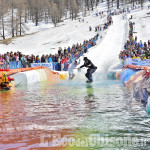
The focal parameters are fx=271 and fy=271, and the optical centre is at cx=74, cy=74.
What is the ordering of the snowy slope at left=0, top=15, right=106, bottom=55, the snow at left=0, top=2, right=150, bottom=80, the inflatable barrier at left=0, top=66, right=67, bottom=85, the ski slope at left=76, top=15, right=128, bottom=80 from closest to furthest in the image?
the inflatable barrier at left=0, top=66, right=67, bottom=85, the ski slope at left=76, top=15, right=128, bottom=80, the snow at left=0, top=2, right=150, bottom=80, the snowy slope at left=0, top=15, right=106, bottom=55

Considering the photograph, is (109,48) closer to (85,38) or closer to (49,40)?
(85,38)

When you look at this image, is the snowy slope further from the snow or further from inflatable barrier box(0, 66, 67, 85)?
inflatable barrier box(0, 66, 67, 85)

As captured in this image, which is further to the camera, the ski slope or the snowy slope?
the snowy slope

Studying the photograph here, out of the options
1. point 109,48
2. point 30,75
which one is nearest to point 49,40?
point 109,48

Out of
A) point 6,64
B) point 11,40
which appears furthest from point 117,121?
point 11,40

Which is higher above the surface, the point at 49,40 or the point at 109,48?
the point at 49,40

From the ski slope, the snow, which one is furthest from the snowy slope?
the ski slope

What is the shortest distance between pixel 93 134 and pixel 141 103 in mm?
3468

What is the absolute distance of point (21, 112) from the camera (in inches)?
282

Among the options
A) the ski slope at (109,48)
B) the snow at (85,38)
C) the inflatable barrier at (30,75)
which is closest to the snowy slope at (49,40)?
the snow at (85,38)

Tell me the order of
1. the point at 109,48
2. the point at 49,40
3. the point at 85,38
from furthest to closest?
the point at 49,40, the point at 85,38, the point at 109,48

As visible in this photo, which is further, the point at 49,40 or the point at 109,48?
the point at 49,40

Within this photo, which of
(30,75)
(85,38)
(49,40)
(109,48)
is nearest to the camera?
(30,75)

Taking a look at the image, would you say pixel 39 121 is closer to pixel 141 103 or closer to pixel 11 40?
pixel 141 103
